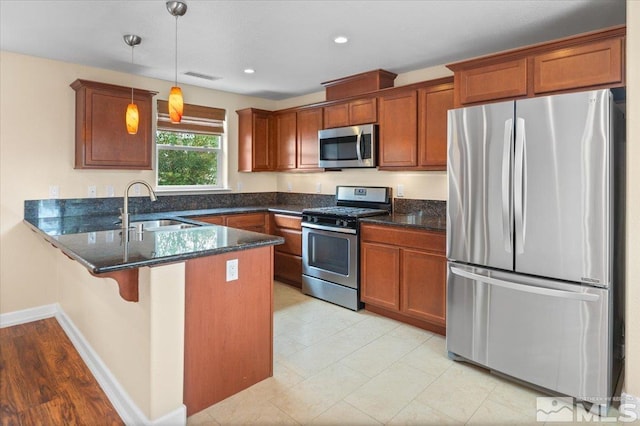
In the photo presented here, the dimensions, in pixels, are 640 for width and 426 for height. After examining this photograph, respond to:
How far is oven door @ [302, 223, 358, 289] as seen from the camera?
377 centimetres

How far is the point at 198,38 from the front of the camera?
302 centimetres

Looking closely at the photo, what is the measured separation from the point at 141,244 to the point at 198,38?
5.87ft

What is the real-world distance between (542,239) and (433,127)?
5.13ft

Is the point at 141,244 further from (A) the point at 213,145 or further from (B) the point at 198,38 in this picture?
(A) the point at 213,145

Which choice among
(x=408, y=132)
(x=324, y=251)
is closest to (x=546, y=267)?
(x=408, y=132)

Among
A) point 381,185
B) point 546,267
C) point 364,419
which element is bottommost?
point 364,419

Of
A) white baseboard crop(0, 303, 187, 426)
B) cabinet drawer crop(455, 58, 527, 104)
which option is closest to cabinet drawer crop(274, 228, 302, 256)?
white baseboard crop(0, 303, 187, 426)

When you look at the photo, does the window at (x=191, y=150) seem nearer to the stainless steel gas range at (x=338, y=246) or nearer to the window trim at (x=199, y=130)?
the window trim at (x=199, y=130)

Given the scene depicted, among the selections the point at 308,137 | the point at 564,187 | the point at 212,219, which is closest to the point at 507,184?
the point at 564,187

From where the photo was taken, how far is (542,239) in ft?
7.36

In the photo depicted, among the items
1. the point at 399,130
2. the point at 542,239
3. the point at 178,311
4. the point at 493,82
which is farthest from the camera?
the point at 399,130

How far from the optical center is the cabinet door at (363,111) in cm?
396

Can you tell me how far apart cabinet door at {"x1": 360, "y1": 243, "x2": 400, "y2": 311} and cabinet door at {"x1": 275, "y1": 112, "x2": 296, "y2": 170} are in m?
1.84

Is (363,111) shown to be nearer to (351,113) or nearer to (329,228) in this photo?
(351,113)
